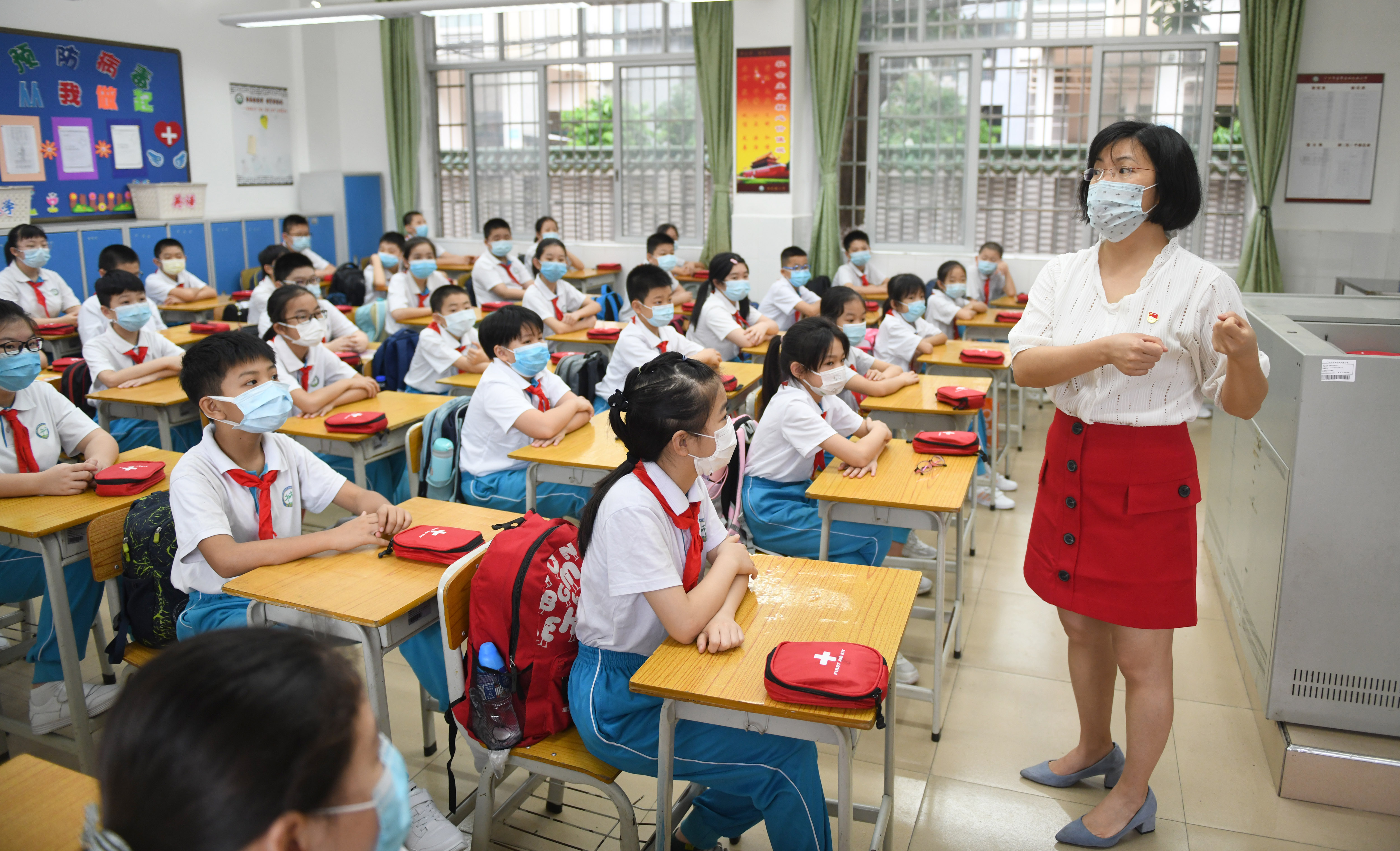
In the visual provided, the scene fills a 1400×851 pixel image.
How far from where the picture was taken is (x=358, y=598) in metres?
2.04

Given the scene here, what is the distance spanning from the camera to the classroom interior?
2.49 meters

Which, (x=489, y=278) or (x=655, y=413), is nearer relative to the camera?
(x=655, y=413)

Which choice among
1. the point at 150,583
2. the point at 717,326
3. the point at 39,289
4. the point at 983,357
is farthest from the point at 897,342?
the point at 39,289

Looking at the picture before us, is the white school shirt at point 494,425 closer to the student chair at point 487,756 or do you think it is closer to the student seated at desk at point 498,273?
the student chair at point 487,756

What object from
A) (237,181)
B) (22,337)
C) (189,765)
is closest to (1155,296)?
(189,765)

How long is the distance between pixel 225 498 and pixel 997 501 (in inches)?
143

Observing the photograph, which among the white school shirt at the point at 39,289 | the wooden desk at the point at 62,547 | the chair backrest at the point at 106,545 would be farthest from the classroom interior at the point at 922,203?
the white school shirt at the point at 39,289

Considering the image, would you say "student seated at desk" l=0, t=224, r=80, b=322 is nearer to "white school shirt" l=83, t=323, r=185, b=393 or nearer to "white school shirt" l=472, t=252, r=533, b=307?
"white school shirt" l=83, t=323, r=185, b=393

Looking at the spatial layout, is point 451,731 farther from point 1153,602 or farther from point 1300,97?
point 1300,97

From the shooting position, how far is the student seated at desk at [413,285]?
5.98 m

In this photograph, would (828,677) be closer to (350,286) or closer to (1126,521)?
(1126,521)

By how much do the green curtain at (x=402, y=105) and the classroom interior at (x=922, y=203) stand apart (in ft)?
0.09

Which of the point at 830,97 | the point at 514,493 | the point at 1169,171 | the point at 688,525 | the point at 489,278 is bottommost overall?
the point at 514,493

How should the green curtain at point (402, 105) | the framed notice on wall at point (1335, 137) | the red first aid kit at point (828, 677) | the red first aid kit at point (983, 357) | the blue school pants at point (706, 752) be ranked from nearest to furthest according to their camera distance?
the red first aid kit at point (828, 677), the blue school pants at point (706, 752), the red first aid kit at point (983, 357), the framed notice on wall at point (1335, 137), the green curtain at point (402, 105)
